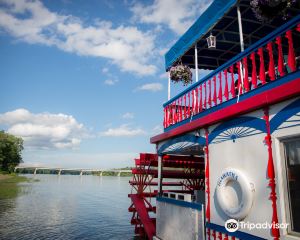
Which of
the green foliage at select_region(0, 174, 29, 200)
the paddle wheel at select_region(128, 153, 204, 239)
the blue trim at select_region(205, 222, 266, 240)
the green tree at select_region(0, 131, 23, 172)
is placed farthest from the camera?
the green tree at select_region(0, 131, 23, 172)

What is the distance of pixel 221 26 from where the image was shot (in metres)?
7.71

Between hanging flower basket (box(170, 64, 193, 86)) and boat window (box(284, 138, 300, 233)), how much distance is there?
17.1ft

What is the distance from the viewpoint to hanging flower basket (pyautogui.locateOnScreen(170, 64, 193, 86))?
9.05 meters

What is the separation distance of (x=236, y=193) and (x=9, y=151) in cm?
7487

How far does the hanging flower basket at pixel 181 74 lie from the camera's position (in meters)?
9.05

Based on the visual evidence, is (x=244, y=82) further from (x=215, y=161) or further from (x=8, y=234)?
(x=8, y=234)

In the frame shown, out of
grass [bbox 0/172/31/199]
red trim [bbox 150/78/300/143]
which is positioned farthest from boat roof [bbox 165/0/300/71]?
grass [bbox 0/172/31/199]

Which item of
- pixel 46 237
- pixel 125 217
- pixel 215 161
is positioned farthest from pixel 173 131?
pixel 125 217

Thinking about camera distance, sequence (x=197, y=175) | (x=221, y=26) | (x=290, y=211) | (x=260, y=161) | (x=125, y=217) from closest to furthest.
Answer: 1. (x=290, y=211)
2. (x=260, y=161)
3. (x=221, y=26)
4. (x=197, y=175)
5. (x=125, y=217)

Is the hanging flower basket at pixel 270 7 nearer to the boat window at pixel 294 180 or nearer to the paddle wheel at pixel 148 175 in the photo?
the boat window at pixel 294 180

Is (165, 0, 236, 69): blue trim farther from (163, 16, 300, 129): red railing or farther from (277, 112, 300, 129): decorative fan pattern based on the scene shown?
(277, 112, 300, 129): decorative fan pattern

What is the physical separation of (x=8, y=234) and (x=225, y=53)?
12483 mm

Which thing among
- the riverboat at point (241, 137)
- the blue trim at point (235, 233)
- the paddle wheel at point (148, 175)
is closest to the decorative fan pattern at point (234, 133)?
the riverboat at point (241, 137)

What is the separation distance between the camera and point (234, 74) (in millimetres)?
7520
